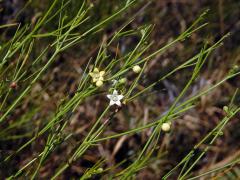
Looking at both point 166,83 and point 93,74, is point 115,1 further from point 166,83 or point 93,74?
point 93,74

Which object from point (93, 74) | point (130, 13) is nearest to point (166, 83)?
point (130, 13)

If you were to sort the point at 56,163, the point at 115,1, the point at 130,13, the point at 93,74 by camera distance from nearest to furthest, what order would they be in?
the point at 93,74, the point at 56,163, the point at 115,1, the point at 130,13

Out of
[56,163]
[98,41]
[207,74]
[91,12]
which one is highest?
[91,12]

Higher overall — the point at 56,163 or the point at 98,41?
the point at 98,41

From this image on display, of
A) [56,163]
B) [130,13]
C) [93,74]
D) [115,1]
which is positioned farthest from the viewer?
[130,13]

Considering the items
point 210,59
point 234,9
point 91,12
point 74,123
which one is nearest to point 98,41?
point 91,12

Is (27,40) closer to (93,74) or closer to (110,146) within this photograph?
(93,74)

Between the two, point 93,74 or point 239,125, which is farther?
point 239,125
